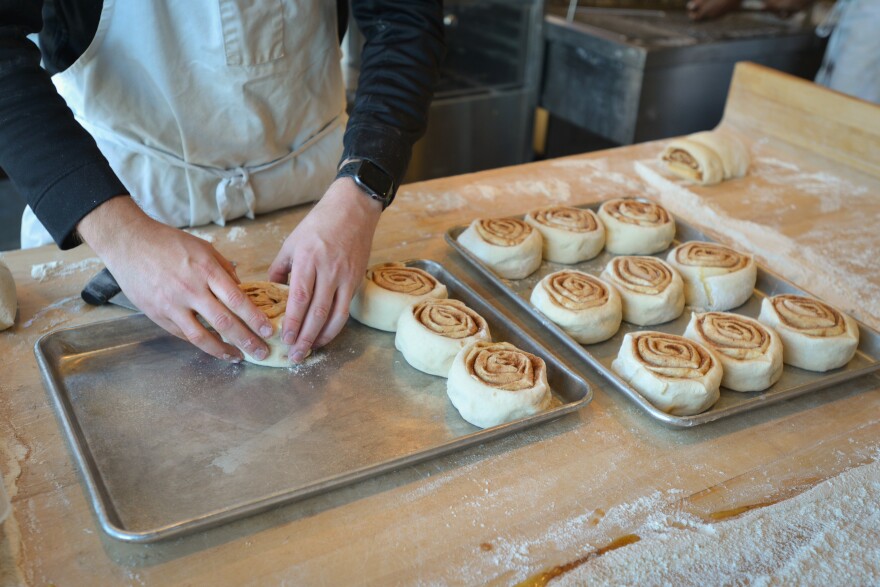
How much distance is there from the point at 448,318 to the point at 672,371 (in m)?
0.38

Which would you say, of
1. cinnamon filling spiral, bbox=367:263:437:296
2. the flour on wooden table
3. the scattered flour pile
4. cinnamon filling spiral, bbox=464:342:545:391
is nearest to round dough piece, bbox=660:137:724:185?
cinnamon filling spiral, bbox=367:263:437:296

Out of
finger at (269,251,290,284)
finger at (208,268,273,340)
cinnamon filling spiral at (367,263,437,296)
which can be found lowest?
cinnamon filling spiral at (367,263,437,296)

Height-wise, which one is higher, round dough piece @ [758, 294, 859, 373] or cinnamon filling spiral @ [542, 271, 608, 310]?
cinnamon filling spiral @ [542, 271, 608, 310]

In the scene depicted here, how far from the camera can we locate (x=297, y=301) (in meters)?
1.23

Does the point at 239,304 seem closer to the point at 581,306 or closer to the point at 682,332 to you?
the point at 581,306

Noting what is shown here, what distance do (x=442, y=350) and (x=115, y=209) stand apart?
564mm

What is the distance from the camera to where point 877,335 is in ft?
4.61

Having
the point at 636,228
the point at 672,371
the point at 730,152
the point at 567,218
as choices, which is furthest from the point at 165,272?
the point at 730,152

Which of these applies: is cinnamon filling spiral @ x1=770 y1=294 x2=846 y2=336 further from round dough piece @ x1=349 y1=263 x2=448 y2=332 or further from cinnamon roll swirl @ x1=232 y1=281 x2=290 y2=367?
cinnamon roll swirl @ x1=232 y1=281 x2=290 y2=367

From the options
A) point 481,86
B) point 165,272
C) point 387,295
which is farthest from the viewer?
point 481,86

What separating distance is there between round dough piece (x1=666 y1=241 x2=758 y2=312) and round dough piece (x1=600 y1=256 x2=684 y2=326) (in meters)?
0.05

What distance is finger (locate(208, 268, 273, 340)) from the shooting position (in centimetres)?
116

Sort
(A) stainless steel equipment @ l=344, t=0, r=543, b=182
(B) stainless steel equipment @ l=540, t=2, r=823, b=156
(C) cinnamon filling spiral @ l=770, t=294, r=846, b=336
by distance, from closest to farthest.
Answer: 1. (C) cinnamon filling spiral @ l=770, t=294, r=846, b=336
2. (B) stainless steel equipment @ l=540, t=2, r=823, b=156
3. (A) stainless steel equipment @ l=344, t=0, r=543, b=182

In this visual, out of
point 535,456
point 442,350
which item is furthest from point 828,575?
point 442,350
